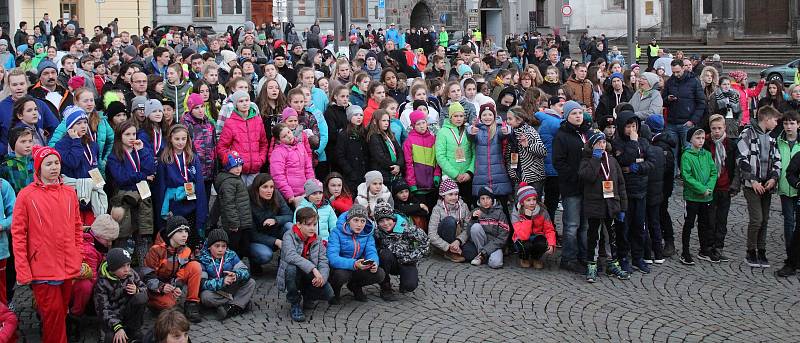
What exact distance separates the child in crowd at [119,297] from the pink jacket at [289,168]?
285 centimetres

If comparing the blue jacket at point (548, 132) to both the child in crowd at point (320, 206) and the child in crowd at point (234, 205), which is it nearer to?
the child in crowd at point (320, 206)

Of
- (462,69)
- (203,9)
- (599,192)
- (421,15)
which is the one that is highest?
(421,15)

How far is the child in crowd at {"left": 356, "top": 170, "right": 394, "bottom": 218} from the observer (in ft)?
39.9

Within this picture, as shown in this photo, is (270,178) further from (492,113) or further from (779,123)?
(779,123)

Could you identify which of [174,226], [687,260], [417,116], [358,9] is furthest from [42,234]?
[358,9]

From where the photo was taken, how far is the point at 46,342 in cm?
910

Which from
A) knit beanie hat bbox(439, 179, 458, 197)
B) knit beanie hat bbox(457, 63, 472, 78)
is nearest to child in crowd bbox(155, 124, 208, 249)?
knit beanie hat bbox(439, 179, 458, 197)

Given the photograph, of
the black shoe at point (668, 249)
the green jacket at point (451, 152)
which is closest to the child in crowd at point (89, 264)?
the green jacket at point (451, 152)

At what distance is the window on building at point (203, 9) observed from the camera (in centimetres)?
5228

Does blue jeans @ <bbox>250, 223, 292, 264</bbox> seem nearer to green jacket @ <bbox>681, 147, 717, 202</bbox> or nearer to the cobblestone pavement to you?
the cobblestone pavement

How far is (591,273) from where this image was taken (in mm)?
11906

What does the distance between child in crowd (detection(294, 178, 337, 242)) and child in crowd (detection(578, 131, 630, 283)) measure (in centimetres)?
272

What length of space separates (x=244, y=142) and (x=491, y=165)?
2893 millimetres

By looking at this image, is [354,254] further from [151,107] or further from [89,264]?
[151,107]
